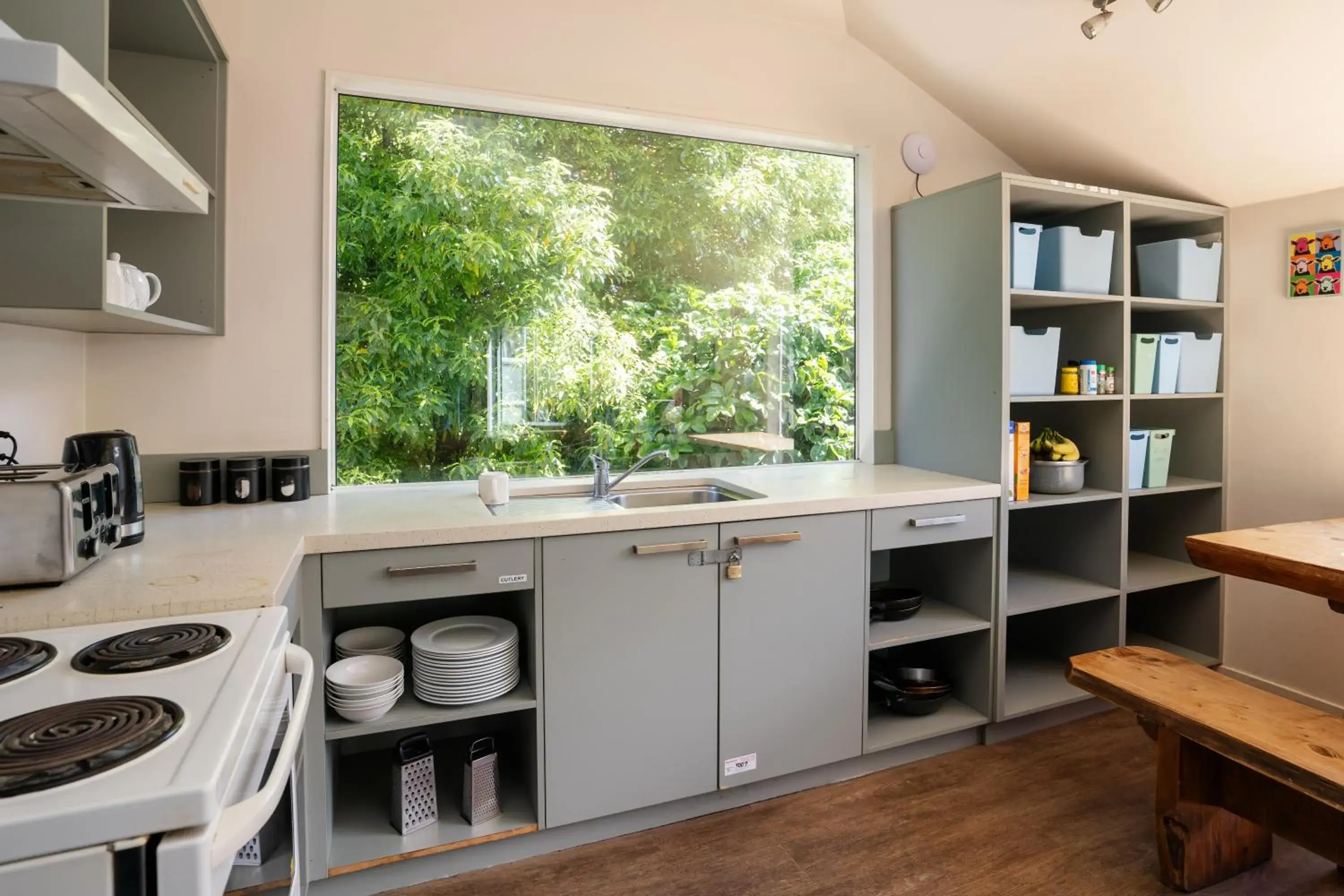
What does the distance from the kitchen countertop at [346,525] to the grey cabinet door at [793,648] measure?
103 millimetres

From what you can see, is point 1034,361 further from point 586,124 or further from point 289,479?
point 289,479

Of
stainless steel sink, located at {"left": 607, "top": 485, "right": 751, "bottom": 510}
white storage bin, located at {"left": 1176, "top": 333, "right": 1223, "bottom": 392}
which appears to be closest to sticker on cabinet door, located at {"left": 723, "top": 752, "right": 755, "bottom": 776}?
stainless steel sink, located at {"left": 607, "top": 485, "right": 751, "bottom": 510}

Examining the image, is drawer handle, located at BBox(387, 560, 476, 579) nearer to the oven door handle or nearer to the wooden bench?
the oven door handle

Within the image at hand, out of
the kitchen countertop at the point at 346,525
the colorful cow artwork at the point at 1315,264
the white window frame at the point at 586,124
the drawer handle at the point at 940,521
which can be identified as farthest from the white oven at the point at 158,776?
the colorful cow artwork at the point at 1315,264

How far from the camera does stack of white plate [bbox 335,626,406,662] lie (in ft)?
6.53

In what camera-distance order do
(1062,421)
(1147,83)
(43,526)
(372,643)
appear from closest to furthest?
(43,526)
(372,643)
(1147,83)
(1062,421)

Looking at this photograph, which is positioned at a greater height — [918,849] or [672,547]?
[672,547]

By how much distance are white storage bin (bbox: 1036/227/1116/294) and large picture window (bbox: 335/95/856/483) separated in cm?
72

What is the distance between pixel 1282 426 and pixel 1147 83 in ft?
4.75

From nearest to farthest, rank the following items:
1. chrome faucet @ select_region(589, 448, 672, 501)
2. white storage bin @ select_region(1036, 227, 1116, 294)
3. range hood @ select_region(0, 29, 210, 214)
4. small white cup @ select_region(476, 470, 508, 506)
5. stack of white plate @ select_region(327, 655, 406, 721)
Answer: range hood @ select_region(0, 29, 210, 214), stack of white plate @ select_region(327, 655, 406, 721), small white cup @ select_region(476, 470, 508, 506), chrome faucet @ select_region(589, 448, 672, 501), white storage bin @ select_region(1036, 227, 1116, 294)

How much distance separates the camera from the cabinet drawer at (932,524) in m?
2.34

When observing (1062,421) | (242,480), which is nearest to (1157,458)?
(1062,421)

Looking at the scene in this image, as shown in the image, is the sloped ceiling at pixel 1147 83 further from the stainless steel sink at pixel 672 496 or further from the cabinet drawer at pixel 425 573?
the cabinet drawer at pixel 425 573

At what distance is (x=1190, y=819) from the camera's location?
6.15 feet
